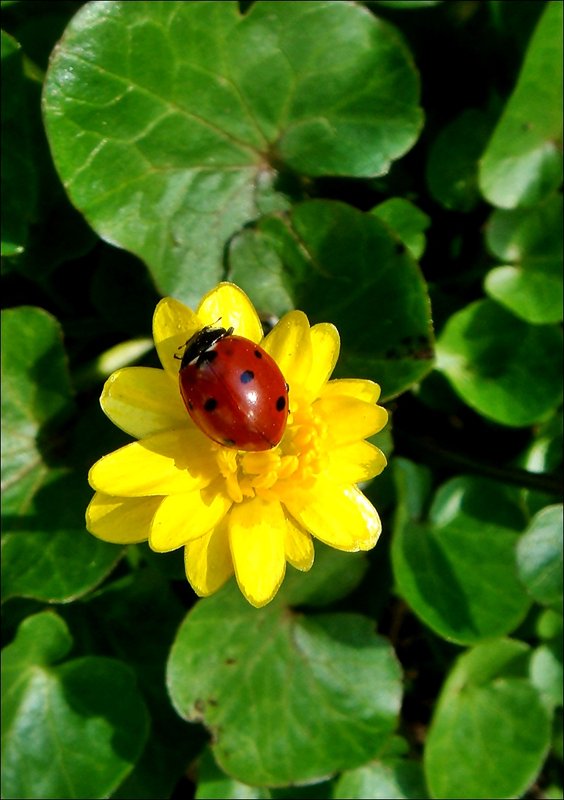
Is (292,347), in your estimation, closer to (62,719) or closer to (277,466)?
(277,466)

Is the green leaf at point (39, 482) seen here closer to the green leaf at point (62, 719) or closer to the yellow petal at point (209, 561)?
the green leaf at point (62, 719)

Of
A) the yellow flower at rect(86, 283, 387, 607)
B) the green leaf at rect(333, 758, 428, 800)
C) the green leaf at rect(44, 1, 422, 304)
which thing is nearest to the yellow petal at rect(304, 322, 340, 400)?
the yellow flower at rect(86, 283, 387, 607)

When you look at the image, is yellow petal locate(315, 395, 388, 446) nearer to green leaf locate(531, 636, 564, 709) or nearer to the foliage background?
the foliage background

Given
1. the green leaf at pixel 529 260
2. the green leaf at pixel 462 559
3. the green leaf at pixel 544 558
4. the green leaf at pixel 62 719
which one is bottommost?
the green leaf at pixel 62 719

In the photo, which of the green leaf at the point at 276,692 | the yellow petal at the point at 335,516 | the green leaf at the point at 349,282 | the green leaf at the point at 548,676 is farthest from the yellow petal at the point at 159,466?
the green leaf at the point at 548,676

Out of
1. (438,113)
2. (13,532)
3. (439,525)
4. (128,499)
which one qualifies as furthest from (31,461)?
(438,113)

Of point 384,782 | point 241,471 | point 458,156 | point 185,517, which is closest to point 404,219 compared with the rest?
point 458,156
